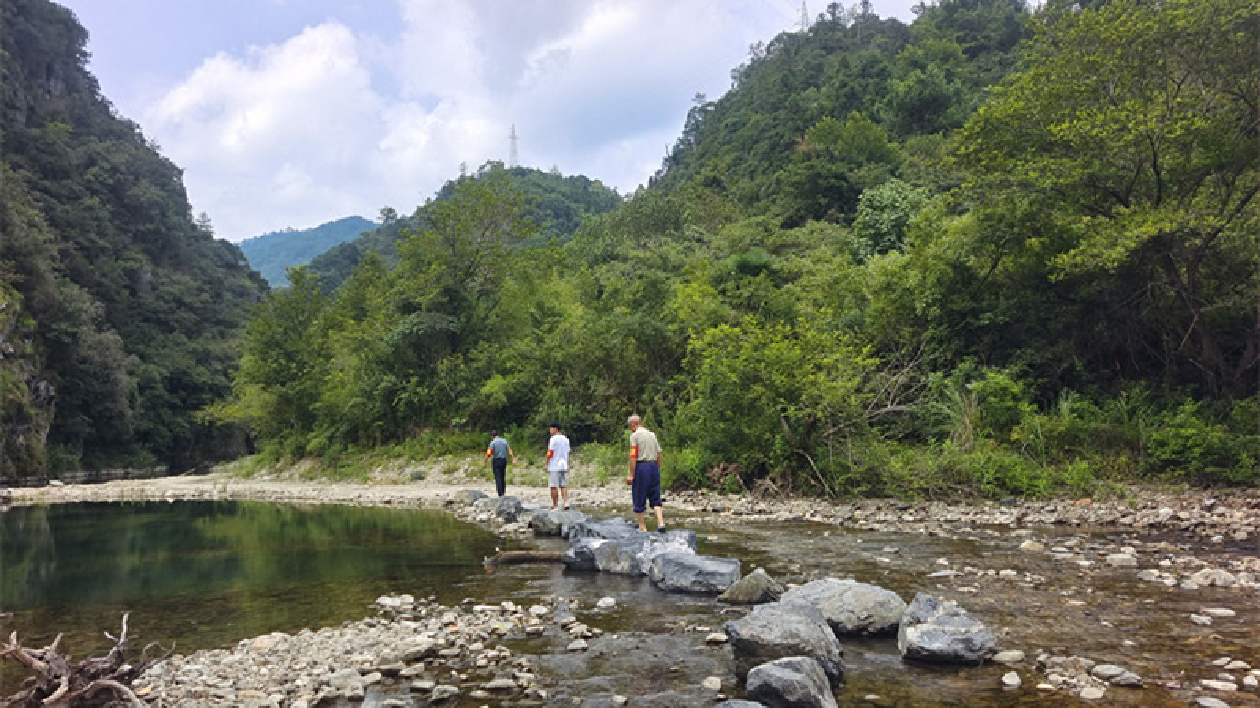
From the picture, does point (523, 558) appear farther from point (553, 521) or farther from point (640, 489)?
point (553, 521)

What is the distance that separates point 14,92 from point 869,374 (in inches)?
2897

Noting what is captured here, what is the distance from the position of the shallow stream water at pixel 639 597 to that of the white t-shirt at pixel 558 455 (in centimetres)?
201

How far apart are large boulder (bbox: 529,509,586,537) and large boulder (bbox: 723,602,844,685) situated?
7.40 m

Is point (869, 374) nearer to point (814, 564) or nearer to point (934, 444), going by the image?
point (934, 444)

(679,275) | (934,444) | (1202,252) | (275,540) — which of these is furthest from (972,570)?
(679,275)

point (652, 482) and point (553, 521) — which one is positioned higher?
point (652, 482)

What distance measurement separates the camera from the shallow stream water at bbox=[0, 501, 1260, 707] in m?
5.66

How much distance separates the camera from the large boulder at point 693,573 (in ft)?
27.8

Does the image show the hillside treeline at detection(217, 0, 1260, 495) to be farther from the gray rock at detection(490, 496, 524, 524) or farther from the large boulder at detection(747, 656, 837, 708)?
the large boulder at detection(747, 656, 837, 708)

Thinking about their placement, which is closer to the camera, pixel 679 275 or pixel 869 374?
pixel 869 374

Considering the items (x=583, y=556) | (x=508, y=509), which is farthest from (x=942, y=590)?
(x=508, y=509)

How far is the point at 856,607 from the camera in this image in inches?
268

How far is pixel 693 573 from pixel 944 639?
3.34 m

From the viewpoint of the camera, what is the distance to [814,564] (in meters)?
9.72
